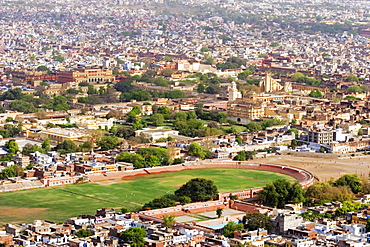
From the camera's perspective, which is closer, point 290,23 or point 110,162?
point 110,162

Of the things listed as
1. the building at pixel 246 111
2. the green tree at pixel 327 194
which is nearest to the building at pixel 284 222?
the green tree at pixel 327 194

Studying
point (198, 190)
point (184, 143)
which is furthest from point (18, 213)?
point (184, 143)

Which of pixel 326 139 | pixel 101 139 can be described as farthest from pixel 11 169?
pixel 326 139

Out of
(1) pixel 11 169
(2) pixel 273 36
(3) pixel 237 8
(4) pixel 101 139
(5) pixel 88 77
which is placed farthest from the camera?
(3) pixel 237 8

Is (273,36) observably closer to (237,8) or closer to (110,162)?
(237,8)

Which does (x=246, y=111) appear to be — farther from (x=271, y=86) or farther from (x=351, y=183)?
(x=351, y=183)

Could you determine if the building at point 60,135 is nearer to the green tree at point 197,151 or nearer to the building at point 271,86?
the green tree at point 197,151
